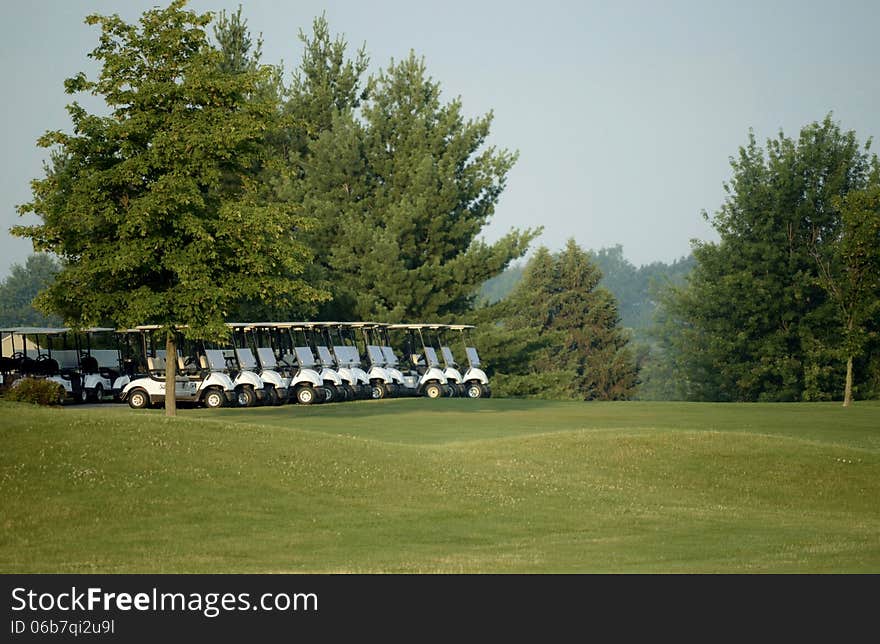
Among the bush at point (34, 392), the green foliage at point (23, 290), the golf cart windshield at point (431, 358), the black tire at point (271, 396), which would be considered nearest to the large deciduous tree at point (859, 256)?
the golf cart windshield at point (431, 358)

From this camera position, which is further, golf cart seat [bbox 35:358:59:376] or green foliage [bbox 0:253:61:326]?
green foliage [bbox 0:253:61:326]

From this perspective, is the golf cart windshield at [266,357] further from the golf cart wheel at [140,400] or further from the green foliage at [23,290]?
the green foliage at [23,290]

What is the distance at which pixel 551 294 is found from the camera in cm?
9256

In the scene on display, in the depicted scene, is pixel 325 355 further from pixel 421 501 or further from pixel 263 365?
pixel 421 501

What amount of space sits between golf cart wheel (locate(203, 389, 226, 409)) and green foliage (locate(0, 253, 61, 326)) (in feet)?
341

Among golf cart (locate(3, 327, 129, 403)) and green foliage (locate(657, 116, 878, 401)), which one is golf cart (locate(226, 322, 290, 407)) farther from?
green foliage (locate(657, 116, 878, 401))

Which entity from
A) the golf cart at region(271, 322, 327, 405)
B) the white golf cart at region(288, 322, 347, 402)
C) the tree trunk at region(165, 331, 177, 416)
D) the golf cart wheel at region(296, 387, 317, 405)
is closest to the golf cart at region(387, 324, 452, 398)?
the white golf cart at region(288, 322, 347, 402)

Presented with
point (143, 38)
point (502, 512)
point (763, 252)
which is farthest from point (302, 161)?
point (502, 512)

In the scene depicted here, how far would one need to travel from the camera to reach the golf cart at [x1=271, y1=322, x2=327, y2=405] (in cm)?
4006

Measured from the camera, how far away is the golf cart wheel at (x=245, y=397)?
1508 inches

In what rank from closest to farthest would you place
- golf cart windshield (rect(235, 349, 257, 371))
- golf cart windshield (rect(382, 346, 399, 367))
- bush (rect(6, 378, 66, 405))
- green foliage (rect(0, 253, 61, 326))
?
bush (rect(6, 378, 66, 405)) < golf cart windshield (rect(235, 349, 257, 371)) < golf cart windshield (rect(382, 346, 399, 367)) < green foliage (rect(0, 253, 61, 326))

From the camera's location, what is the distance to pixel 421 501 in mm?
18406
